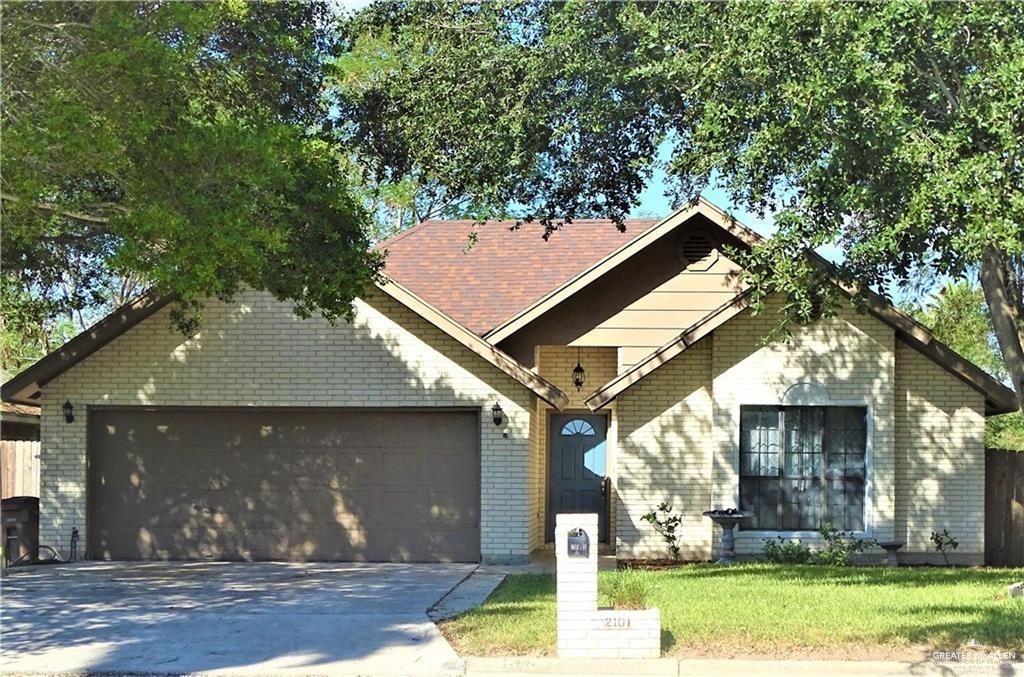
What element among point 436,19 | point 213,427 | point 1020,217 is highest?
point 436,19

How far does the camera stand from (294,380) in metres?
19.9

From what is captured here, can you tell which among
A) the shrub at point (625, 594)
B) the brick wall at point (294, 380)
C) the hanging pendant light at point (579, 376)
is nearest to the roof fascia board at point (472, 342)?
the brick wall at point (294, 380)

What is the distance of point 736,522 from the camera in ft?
64.2

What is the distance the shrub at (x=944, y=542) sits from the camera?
66.0ft

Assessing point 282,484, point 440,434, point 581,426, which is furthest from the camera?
point 581,426

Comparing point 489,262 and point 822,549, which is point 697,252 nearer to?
point 489,262

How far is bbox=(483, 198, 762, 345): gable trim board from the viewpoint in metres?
20.2

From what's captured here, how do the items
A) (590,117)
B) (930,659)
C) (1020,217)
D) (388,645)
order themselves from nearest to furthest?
(930,659) → (388,645) → (1020,217) → (590,117)

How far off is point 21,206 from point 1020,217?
9.28m

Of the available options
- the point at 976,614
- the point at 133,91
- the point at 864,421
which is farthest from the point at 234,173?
the point at 864,421

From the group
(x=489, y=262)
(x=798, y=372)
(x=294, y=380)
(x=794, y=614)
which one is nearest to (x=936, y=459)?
(x=798, y=372)

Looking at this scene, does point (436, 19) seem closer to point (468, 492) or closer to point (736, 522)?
point (468, 492)

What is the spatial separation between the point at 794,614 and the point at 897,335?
324 inches

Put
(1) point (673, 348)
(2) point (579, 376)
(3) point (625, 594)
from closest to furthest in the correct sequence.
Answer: (3) point (625, 594), (1) point (673, 348), (2) point (579, 376)
